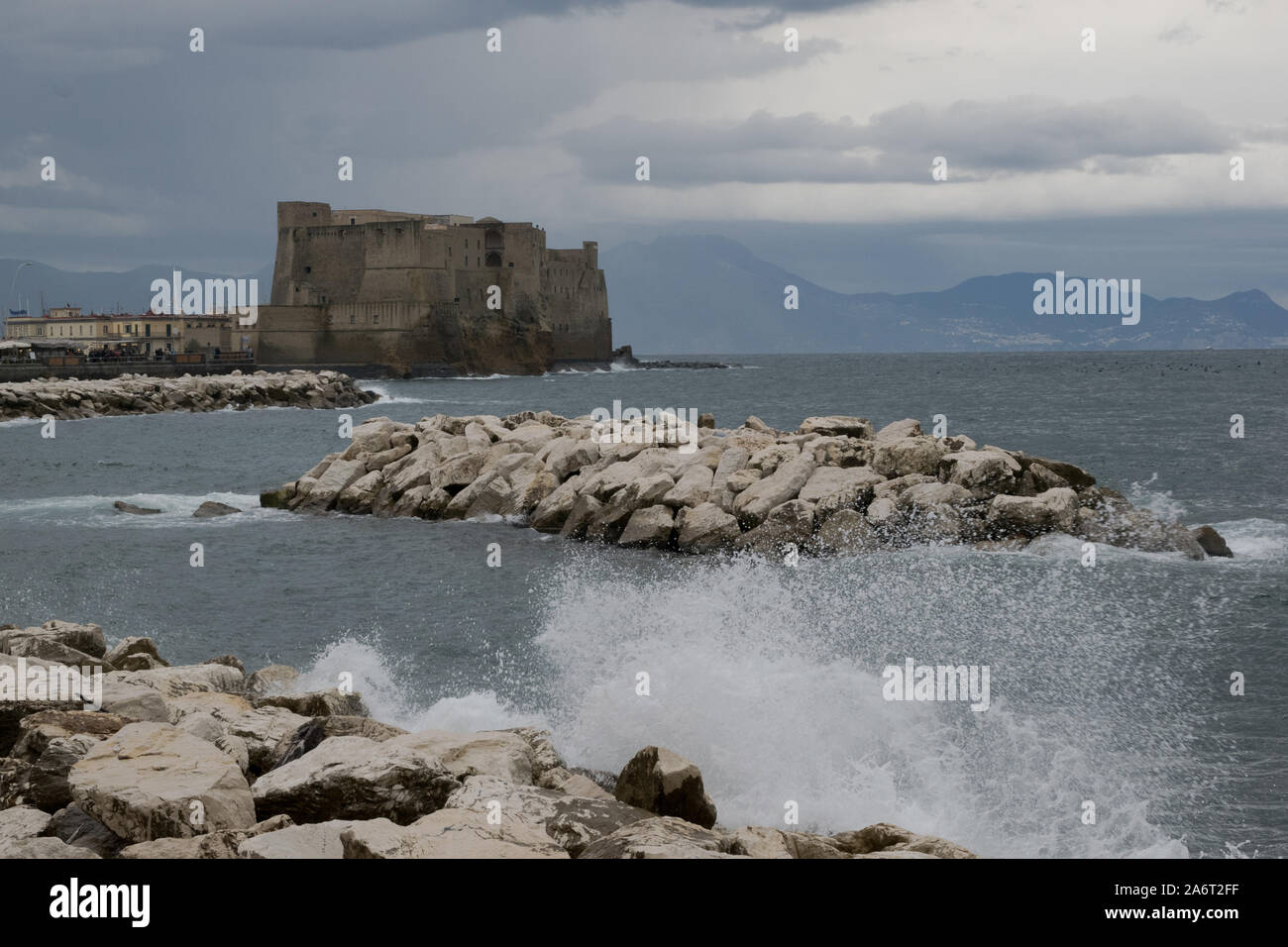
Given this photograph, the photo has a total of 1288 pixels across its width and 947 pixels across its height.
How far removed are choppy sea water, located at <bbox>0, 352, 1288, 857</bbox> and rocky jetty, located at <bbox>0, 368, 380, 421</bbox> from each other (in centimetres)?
2349

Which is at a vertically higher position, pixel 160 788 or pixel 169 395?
pixel 169 395

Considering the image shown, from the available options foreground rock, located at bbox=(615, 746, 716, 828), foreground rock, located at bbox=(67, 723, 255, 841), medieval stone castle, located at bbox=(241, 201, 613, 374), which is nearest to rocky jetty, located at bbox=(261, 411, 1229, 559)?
foreground rock, located at bbox=(615, 746, 716, 828)

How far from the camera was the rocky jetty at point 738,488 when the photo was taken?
54.3 feet

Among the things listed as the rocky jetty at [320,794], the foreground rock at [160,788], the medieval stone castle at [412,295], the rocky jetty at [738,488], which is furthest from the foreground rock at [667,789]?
the medieval stone castle at [412,295]

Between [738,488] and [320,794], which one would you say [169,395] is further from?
[320,794]

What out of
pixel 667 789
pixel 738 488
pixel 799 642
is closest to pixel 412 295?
pixel 738 488

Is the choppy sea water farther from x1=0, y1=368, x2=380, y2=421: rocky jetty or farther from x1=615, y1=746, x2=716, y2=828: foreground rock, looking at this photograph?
x1=0, y1=368, x2=380, y2=421: rocky jetty

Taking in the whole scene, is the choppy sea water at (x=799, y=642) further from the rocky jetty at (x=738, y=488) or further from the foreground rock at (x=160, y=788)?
the foreground rock at (x=160, y=788)

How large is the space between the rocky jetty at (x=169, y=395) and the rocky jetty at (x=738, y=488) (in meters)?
29.0

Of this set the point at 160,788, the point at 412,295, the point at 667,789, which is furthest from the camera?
the point at 412,295

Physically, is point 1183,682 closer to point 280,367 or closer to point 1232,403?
point 1232,403

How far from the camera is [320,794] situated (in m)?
6.29

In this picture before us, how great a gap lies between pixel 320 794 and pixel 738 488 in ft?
41.3
